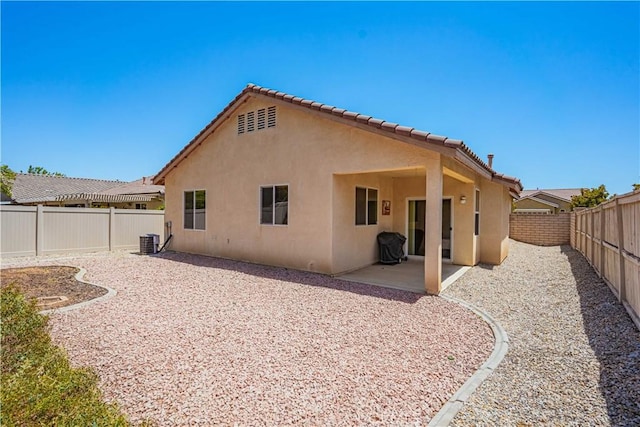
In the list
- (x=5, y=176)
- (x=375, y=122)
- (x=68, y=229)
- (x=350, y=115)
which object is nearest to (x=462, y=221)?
→ (x=375, y=122)

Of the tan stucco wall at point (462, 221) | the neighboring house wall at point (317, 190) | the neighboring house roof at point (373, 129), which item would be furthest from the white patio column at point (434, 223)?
the tan stucco wall at point (462, 221)

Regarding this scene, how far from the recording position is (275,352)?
176 inches

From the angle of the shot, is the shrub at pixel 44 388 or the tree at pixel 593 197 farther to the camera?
the tree at pixel 593 197

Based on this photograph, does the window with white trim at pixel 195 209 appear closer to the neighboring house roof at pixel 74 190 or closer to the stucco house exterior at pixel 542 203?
the neighboring house roof at pixel 74 190

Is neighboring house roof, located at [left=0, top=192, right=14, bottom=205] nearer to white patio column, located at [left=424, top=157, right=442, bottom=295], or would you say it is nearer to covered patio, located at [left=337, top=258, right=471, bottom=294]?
covered patio, located at [left=337, top=258, right=471, bottom=294]

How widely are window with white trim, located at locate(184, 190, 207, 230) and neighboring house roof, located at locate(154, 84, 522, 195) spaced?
2034 millimetres

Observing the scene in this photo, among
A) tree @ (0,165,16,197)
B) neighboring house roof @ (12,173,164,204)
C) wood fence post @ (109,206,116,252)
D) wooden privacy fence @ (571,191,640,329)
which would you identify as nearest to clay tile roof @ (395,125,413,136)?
wooden privacy fence @ (571,191,640,329)

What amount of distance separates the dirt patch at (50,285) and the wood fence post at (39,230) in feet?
13.5

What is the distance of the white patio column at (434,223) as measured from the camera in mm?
7820

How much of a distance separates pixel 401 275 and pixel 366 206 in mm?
2750

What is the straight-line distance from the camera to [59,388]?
3.29m

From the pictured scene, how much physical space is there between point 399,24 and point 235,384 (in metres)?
10.7

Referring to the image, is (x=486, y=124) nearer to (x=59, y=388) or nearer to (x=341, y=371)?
(x=341, y=371)

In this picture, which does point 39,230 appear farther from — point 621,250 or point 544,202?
point 544,202
